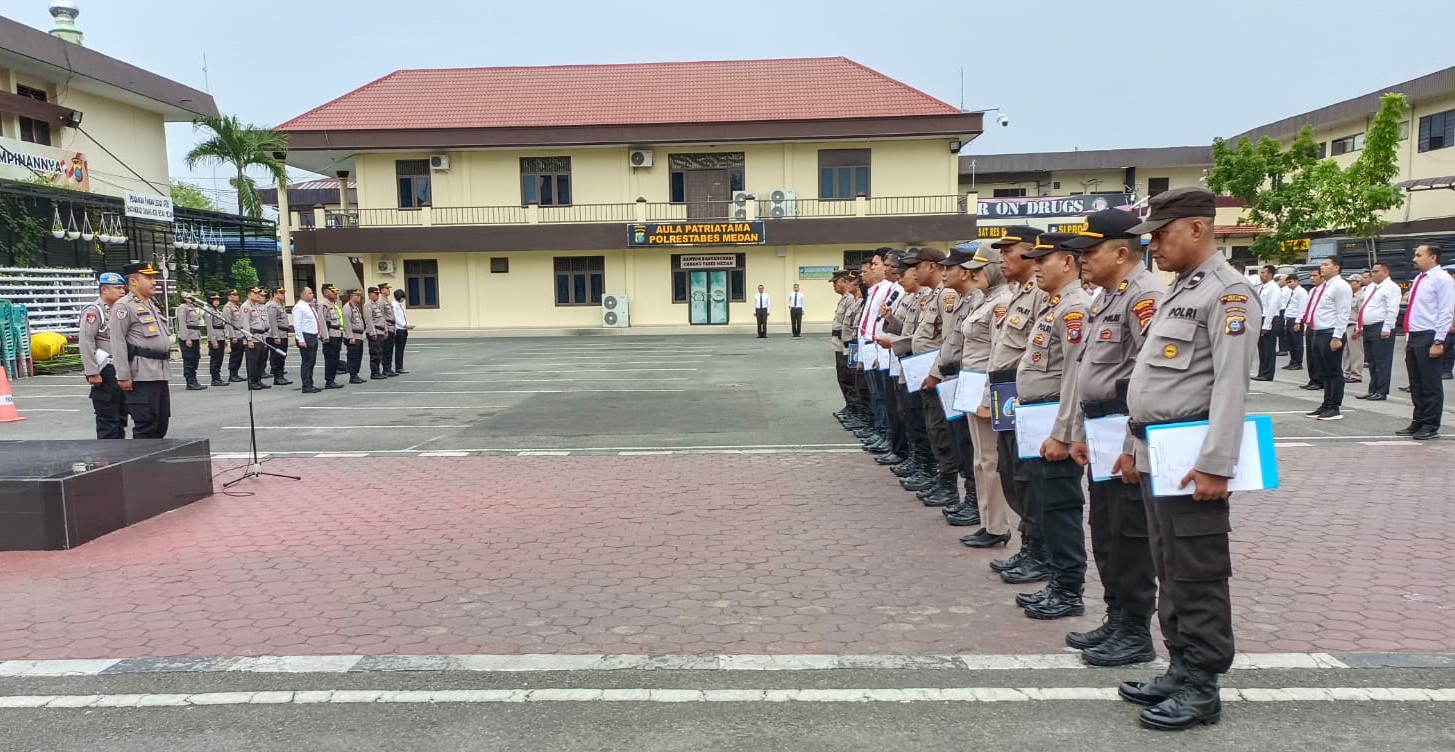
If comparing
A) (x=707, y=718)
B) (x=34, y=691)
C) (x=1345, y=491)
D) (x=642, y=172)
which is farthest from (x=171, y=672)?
(x=642, y=172)

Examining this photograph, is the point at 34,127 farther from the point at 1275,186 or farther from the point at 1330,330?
the point at 1275,186

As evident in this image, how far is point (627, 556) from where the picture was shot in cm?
582

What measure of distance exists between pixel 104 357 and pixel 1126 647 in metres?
8.21

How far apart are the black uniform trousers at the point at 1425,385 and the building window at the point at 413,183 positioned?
1219 inches

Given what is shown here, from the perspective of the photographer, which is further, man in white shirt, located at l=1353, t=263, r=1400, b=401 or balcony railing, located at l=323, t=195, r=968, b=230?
balcony railing, located at l=323, t=195, r=968, b=230

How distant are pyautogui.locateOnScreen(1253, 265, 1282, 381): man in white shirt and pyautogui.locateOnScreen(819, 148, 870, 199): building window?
59.8 feet

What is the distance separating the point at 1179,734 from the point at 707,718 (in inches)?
70.3

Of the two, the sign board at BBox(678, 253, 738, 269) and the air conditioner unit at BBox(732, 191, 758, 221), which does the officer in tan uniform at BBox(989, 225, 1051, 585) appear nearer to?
the air conditioner unit at BBox(732, 191, 758, 221)

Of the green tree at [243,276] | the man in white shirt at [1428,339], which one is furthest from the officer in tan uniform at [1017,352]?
the green tree at [243,276]

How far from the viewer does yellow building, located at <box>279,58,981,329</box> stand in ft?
106

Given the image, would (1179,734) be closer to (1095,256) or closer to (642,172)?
(1095,256)

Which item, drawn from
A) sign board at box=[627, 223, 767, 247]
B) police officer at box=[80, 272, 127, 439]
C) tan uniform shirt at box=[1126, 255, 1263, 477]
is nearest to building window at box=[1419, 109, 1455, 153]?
sign board at box=[627, 223, 767, 247]

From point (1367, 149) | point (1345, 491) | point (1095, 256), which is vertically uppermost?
point (1367, 149)

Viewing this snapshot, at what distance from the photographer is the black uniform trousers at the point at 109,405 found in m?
8.03
